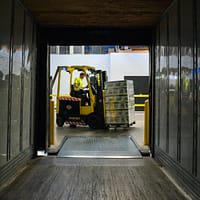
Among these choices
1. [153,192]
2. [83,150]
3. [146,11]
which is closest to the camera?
[153,192]

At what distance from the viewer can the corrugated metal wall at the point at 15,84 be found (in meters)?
3.41

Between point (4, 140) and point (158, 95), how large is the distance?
2.82 meters

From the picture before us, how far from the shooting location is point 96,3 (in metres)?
4.07

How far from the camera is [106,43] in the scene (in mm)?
5715

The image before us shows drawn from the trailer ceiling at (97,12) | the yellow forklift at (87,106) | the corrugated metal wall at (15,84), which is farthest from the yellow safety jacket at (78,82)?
the corrugated metal wall at (15,84)

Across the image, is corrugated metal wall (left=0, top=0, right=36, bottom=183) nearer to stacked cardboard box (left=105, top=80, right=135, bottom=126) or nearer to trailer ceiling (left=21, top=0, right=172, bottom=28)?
trailer ceiling (left=21, top=0, right=172, bottom=28)

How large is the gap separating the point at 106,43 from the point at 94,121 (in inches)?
178

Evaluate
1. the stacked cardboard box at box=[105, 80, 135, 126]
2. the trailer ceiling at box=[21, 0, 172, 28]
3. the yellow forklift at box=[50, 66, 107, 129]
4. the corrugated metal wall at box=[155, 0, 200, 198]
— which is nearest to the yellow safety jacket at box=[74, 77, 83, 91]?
the yellow forklift at box=[50, 66, 107, 129]

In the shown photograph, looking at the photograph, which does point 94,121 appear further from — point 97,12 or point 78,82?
point 97,12

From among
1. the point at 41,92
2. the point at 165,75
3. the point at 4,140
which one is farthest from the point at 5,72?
the point at 165,75

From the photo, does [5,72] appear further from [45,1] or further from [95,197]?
[95,197]

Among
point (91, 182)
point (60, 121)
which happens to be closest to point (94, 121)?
point (60, 121)

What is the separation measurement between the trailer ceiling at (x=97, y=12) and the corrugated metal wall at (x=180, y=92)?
29 centimetres

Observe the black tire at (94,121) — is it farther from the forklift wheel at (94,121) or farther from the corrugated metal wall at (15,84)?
the corrugated metal wall at (15,84)
